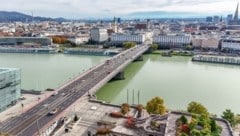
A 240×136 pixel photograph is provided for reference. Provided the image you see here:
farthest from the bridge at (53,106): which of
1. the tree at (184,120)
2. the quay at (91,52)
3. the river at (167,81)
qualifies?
the quay at (91,52)

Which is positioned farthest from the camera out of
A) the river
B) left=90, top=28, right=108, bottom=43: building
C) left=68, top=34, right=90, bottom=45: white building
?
left=90, top=28, right=108, bottom=43: building

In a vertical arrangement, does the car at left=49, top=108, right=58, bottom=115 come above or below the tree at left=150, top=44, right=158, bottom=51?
below

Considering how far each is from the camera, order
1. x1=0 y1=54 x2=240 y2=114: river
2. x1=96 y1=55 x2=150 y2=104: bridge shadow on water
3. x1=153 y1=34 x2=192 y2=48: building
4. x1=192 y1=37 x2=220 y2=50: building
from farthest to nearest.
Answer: x1=153 y1=34 x2=192 y2=48: building → x1=192 y1=37 x2=220 y2=50: building → x1=96 y1=55 x2=150 y2=104: bridge shadow on water → x1=0 y1=54 x2=240 y2=114: river

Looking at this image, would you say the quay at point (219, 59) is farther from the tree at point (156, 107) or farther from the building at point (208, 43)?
the tree at point (156, 107)

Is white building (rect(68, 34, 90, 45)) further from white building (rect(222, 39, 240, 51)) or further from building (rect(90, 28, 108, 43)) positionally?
white building (rect(222, 39, 240, 51))

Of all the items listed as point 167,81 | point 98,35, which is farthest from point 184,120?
point 98,35

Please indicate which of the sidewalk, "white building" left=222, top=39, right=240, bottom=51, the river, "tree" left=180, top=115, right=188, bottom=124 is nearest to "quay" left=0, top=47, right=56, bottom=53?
the river

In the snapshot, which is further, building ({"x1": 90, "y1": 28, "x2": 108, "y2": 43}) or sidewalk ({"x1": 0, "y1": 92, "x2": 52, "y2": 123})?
building ({"x1": 90, "y1": 28, "x2": 108, "y2": 43})

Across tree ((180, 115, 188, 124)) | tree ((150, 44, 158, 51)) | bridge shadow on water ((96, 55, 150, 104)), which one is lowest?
bridge shadow on water ((96, 55, 150, 104))

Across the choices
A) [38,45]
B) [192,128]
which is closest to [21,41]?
[38,45]
